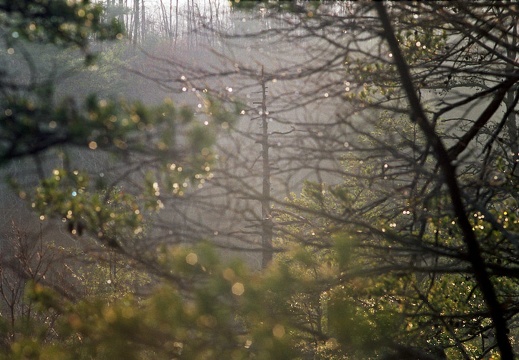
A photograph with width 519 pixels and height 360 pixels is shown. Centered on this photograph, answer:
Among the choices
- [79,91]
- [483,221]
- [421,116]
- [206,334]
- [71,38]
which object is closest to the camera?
[206,334]

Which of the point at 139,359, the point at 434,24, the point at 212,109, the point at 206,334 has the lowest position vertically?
the point at 139,359

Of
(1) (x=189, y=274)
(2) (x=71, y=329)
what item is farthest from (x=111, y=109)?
(2) (x=71, y=329)

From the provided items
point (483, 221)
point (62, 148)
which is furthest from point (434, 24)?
point (62, 148)

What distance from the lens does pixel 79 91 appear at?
81.2ft

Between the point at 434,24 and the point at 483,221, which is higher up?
the point at 434,24

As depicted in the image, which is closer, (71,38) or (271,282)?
(271,282)

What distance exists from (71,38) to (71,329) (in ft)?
5.67

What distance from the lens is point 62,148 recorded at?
2.87m

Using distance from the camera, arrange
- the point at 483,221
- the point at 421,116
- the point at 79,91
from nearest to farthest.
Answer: the point at 421,116
the point at 483,221
the point at 79,91

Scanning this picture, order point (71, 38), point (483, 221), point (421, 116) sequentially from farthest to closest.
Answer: point (483, 221), point (71, 38), point (421, 116)

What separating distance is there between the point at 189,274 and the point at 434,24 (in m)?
2.99

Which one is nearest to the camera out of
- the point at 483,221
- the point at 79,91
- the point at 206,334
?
the point at 206,334

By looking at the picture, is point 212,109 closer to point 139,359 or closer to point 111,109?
point 111,109

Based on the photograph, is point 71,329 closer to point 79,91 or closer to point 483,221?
point 483,221
